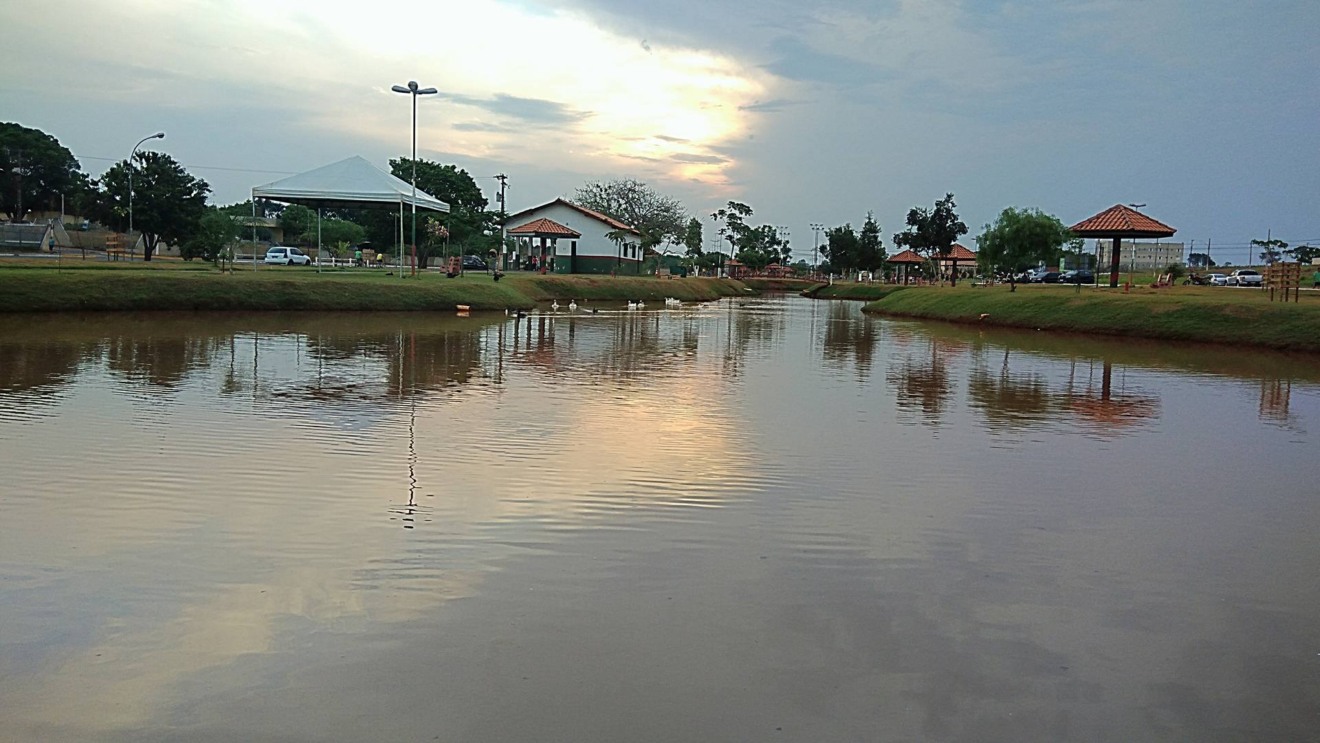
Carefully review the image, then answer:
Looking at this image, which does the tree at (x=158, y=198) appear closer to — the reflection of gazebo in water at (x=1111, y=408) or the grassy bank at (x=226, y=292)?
the grassy bank at (x=226, y=292)

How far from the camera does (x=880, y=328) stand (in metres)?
37.6

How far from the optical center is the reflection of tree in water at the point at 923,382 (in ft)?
49.7

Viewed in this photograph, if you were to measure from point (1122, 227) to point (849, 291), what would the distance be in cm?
3785

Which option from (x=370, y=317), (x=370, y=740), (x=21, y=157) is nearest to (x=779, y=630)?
(x=370, y=740)

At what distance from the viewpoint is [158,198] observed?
48.7 m

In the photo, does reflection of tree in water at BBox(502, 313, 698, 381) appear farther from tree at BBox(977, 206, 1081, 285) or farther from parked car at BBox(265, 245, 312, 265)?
parked car at BBox(265, 245, 312, 265)

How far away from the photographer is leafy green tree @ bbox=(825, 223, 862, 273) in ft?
284

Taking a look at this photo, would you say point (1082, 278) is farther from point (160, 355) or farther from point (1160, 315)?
point (160, 355)

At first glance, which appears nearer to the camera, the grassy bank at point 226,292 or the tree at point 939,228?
the grassy bank at point 226,292

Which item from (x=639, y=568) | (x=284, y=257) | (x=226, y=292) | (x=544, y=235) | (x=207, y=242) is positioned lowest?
(x=639, y=568)

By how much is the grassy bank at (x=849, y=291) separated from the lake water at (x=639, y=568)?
5772 centimetres

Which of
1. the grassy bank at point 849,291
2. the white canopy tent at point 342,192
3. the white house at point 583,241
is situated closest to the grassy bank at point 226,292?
the white canopy tent at point 342,192

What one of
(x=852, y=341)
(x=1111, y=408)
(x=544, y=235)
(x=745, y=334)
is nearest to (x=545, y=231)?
(x=544, y=235)

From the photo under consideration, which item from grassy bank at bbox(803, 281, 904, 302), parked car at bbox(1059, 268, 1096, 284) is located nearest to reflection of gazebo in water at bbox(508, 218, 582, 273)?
grassy bank at bbox(803, 281, 904, 302)
